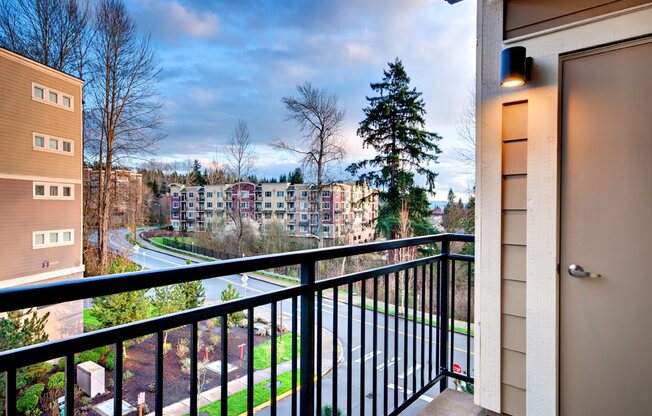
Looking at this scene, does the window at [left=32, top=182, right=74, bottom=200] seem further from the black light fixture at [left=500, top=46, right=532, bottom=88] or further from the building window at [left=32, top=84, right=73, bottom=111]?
the black light fixture at [left=500, top=46, right=532, bottom=88]

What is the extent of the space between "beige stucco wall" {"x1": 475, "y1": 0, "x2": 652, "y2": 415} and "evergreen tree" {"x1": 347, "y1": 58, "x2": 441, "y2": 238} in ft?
28.6

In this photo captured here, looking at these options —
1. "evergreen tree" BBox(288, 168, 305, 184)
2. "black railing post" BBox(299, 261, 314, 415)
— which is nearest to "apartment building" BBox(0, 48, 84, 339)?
"evergreen tree" BBox(288, 168, 305, 184)

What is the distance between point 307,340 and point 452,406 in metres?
1.11

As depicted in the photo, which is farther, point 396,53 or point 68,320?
point 396,53

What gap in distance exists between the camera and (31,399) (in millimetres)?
4883

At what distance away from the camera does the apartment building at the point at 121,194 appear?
812 centimetres

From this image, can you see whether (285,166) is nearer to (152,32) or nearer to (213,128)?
(213,128)

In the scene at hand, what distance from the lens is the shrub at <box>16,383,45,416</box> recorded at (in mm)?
4688

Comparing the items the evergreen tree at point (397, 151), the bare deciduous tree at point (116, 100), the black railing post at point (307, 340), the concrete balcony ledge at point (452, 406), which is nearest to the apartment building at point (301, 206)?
the evergreen tree at point (397, 151)

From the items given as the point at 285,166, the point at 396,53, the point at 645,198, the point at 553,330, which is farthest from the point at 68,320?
the point at 396,53

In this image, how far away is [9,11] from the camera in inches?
274

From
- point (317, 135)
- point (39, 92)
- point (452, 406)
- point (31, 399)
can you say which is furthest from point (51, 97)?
point (452, 406)

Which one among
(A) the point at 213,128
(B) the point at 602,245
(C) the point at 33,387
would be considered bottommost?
(C) the point at 33,387

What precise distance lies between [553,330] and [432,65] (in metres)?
9.92
